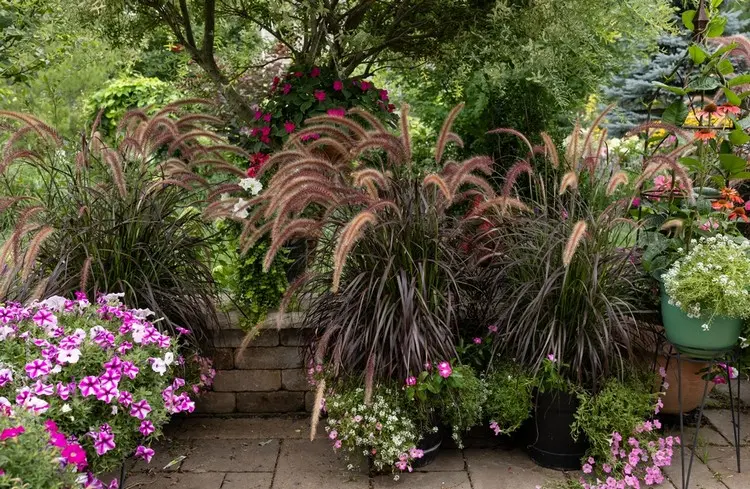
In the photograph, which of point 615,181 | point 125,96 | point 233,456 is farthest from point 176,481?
point 125,96

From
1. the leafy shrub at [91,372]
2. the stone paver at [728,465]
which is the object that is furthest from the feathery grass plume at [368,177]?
the stone paver at [728,465]

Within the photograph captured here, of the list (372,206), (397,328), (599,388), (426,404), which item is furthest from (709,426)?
(372,206)

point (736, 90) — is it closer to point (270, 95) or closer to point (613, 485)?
point (613, 485)

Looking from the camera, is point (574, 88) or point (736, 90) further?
point (574, 88)

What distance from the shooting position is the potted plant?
253cm

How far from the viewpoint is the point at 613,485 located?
273 centimetres

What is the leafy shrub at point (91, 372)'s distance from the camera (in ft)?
7.25

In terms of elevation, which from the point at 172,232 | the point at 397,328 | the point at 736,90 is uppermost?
the point at 736,90

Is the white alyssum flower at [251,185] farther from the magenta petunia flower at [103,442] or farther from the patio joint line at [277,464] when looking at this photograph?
the magenta petunia flower at [103,442]

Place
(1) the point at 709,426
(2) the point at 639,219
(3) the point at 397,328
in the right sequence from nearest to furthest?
(3) the point at 397,328
(2) the point at 639,219
(1) the point at 709,426

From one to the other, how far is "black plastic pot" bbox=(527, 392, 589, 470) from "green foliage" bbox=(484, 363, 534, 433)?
2.8 inches

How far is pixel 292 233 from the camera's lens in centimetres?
274

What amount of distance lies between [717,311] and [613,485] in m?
0.77

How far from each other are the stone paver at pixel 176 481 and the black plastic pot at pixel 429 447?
0.80 meters
